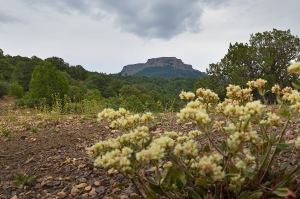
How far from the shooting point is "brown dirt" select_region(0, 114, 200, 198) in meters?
2.72

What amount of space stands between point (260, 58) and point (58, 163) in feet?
57.8

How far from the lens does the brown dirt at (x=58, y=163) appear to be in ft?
8.93

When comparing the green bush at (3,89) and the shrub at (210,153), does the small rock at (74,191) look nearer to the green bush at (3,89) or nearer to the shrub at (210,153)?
the shrub at (210,153)

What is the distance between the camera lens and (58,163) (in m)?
3.43

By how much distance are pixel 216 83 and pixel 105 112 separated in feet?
57.9

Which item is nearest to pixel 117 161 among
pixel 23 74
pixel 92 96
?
pixel 92 96

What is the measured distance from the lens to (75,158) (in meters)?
3.51

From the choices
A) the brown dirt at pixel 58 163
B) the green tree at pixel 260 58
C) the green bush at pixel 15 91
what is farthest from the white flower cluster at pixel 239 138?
the green bush at pixel 15 91

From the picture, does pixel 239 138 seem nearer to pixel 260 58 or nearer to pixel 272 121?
pixel 272 121

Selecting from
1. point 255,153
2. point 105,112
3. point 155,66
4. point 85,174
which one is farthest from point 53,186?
point 155,66

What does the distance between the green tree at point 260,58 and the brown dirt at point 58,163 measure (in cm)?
1449

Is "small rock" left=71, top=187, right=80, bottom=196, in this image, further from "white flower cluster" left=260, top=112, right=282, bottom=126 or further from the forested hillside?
the forested hillside

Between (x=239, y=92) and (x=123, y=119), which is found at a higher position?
(x=239, y=92)

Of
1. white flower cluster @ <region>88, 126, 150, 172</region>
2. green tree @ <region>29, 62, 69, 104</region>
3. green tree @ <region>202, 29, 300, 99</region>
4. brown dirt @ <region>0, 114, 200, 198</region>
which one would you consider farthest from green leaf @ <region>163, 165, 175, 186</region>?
green tree @ <region>29, 62, 69, 104</region>
